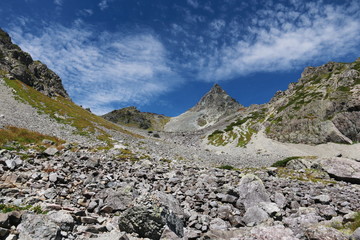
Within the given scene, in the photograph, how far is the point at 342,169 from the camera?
26.2 metres

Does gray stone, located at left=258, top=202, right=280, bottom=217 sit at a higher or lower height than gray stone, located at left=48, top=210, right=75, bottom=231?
higher

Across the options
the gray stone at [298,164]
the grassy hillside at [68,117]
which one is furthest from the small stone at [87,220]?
the grassy hillside at [68,117]

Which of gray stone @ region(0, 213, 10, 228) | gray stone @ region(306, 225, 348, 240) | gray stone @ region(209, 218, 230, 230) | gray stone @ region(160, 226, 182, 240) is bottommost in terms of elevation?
gray stone @ region(160, 226, 182, 240)

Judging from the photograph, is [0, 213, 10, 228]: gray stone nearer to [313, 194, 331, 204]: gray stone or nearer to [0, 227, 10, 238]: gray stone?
[0, 227, 10, 238]: gray stone

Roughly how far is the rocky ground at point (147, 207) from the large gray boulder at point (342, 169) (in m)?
6.22

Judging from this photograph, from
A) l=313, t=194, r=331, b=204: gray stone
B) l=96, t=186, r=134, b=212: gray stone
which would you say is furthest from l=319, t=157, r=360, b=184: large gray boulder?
l=96, t=186, r=134, b=212: gray stone

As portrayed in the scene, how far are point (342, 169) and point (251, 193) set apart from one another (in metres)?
20.5

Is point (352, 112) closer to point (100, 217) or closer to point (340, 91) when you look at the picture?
point (340, 91)

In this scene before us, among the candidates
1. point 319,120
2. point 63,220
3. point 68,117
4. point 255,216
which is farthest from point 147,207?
point 319,120

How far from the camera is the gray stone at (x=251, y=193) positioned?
13781mm

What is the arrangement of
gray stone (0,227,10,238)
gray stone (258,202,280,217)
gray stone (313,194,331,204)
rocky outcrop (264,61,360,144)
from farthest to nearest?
rocky outcrop (264,61,360,144)
gray stone (313,194,331,204)
gray stone (258,202,280,217)
gray stone (0,227,10,238)

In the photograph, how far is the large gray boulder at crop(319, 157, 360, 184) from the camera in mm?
24453

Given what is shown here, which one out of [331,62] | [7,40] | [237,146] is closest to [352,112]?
[237,146]

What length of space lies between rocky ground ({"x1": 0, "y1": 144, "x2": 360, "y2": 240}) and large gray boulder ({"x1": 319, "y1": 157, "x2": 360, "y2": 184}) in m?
6.22
